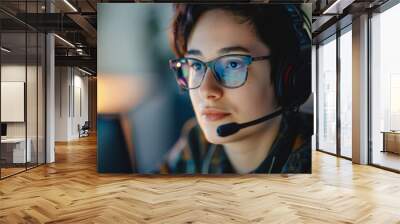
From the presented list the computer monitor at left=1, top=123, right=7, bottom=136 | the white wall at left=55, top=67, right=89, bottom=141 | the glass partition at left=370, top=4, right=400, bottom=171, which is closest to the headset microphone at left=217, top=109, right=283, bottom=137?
the glass partition at left=370, top=4, right=400, bottom=171

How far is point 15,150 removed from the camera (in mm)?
7184

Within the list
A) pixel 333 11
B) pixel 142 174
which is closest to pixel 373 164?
pixel 333 11

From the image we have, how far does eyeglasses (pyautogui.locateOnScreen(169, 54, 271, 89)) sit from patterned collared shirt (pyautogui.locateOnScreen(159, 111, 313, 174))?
0.76 meters

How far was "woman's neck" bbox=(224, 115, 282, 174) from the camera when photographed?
6367 mm

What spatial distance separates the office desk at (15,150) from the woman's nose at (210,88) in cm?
381

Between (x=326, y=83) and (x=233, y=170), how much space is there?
5.72 meters

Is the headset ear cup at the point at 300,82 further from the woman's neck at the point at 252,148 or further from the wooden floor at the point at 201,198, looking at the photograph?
the wooden floor at the point at 201,198

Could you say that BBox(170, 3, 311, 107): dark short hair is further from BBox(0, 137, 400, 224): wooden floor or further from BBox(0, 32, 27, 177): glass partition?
BBox(0, 32, 27, 177): glass partition

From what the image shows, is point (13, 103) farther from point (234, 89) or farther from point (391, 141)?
point (391, 141)

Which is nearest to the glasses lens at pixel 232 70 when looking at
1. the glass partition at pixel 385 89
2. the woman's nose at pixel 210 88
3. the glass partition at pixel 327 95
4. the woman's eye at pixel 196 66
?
the woman's nose at pixel 210 88

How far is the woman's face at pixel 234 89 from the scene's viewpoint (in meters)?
6.29

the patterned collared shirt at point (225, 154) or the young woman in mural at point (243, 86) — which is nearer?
the young woman in mural at point (243, 86)

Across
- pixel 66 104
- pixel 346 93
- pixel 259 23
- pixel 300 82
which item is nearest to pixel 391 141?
pixel 346 93

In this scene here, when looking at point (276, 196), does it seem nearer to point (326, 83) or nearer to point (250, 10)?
point (250, 10)
